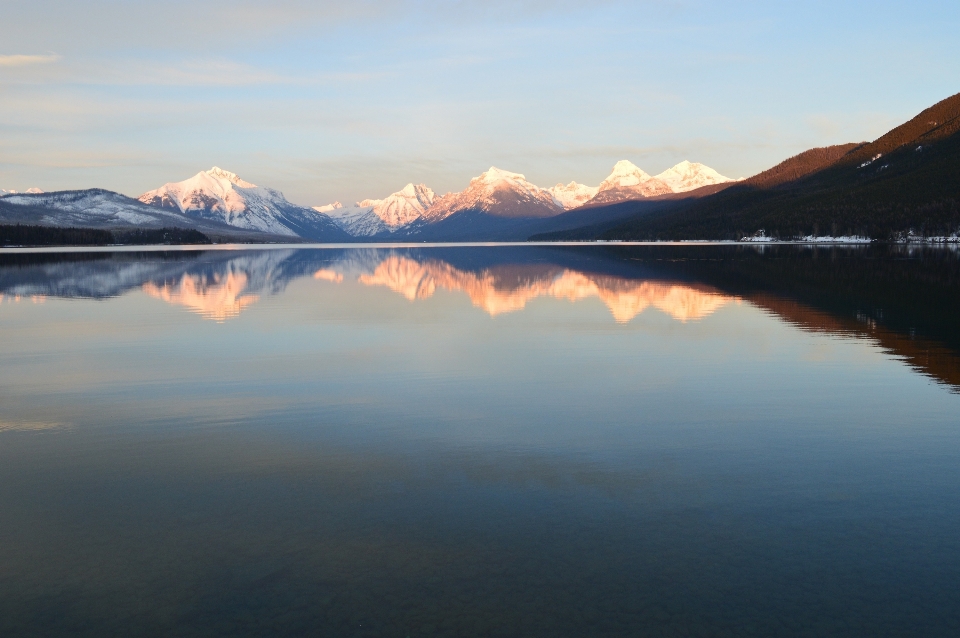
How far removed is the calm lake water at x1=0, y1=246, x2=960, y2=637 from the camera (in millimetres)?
8906

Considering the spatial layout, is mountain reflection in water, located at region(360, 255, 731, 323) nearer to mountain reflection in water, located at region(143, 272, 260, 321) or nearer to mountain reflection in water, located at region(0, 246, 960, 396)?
mountain reflection in water, located at region(0, 246, 960, 396)

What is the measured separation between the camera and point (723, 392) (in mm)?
20188

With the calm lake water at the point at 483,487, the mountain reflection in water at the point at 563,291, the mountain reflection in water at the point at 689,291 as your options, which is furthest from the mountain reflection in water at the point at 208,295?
the calm lake water at the point at 483,487

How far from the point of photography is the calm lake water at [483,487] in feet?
29.2

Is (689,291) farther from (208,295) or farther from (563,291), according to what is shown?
(208,295)

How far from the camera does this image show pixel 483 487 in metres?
12.7

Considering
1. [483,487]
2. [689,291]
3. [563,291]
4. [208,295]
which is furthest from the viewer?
[563,291]

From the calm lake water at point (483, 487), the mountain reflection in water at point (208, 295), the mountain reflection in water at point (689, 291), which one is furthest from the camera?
the mountain reflection in water at point (208, 295)

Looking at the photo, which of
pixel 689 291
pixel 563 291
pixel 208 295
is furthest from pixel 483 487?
pixel 208 295

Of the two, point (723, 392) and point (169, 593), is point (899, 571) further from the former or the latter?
point (723, 392)

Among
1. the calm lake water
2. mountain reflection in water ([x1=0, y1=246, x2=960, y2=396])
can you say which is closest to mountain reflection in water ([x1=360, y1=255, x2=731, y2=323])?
mountain reflection in water ([x1=0, y1=246, x2=960, y2=396])

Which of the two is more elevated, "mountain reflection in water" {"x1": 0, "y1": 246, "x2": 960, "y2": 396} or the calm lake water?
"mountain reflection in water" {"x1": 0, "y1": 246, "x2": 960, "y2": 396}

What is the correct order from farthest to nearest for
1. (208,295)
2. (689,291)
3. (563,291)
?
(563,291), (208,295), (689,291)

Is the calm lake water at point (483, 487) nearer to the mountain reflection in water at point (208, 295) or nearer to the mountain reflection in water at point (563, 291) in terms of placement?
the mountain reflection in water at point (563, 291)
